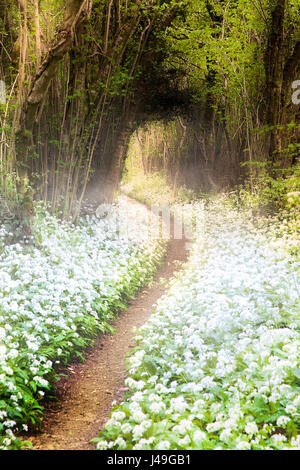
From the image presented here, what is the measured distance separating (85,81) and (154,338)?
6.55 meters

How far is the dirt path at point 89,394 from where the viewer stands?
335 centimetres

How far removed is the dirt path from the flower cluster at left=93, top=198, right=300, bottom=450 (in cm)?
26

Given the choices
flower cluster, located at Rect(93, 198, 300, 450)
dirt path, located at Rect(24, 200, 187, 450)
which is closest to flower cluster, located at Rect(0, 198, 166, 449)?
dirt path, located at Rect(24, 200, 187, 450)

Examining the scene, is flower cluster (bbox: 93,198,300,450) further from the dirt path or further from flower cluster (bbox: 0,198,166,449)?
flower cluster (bbox: 0,198,166,449)

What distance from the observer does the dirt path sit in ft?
11.0

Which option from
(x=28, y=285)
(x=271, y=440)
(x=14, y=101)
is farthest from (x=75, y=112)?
(x=271, y=440)

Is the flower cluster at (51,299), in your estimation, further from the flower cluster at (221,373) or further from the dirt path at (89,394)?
the flower cluster at (221,373)

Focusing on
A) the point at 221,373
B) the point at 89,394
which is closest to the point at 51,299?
the point at 89,394

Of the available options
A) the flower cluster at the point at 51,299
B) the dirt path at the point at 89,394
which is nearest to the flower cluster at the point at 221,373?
the dirt path at the point at 89,394

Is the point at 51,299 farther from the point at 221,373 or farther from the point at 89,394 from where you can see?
the point at 221,373

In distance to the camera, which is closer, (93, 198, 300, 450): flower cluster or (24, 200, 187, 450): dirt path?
(93, 198, 300, 450): flower cluster

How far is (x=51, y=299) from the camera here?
499 cm

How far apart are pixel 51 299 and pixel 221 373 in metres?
2.54

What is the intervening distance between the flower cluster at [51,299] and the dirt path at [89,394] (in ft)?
0.55
